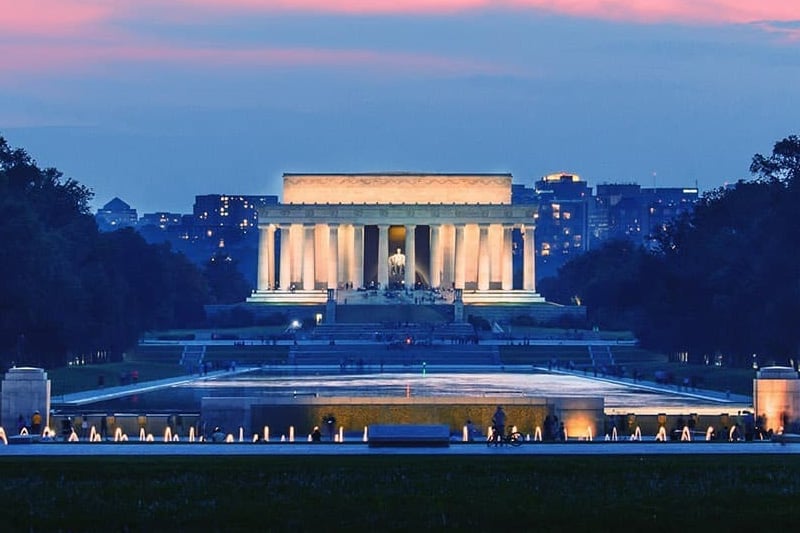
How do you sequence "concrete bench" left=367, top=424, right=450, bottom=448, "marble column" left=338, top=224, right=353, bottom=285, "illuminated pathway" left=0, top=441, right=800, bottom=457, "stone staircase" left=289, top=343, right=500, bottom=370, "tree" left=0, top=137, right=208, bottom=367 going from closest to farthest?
"illuminated pathway" left=0, top=441, right=800, bottom=457 → "concrete bench" left=367, top=424, right=450, bottom=448 → "tree" left=0, top=137, right=208, bottom=367 → "stone staircase" left=289, top=343, right=500, bottom=370 → "marble column" left=338, top=224, right=353, bottom=285

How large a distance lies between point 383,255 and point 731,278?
70.6 meters

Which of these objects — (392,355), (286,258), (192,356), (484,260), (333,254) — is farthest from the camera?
(286,258)

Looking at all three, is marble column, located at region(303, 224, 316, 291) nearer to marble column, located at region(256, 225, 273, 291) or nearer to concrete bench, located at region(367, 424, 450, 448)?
marble column, located at region(256, 225, 273, 291)

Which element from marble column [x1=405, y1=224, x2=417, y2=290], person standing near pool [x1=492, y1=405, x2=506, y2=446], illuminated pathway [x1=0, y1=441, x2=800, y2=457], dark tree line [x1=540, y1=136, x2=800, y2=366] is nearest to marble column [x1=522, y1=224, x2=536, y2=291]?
marble column [x1=405, y1=224, x2=417, y2=290]

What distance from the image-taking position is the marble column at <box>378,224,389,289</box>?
168250 mm

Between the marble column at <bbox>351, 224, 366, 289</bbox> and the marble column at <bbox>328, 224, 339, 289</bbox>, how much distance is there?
1.67 metres

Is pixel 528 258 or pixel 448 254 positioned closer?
pixel 528 258

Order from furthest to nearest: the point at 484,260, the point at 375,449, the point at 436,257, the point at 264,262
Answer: the point at 264,262 → the point at 436,257 → the point at 484,260 → the point at 375,449

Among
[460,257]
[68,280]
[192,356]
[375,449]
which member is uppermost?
[460,257]

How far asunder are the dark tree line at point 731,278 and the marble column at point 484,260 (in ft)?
88.6

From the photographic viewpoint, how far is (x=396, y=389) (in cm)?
7312

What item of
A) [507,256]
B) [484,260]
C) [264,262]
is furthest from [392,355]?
[264,262]
